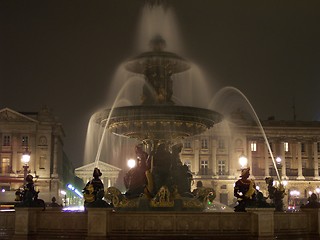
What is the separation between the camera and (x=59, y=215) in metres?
15.0

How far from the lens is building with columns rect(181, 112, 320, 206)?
93.4m

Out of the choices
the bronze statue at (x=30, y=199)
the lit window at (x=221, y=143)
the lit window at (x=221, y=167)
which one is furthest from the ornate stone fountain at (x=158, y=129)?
the lit window at (x=221, y=143)

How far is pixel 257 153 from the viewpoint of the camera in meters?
95.2

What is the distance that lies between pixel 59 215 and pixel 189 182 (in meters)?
6.21

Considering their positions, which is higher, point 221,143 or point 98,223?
point 221,143

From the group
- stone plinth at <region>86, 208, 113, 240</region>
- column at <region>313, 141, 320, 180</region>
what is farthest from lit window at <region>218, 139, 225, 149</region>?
stone plinth at <region>86, 208, 113, 240</region>

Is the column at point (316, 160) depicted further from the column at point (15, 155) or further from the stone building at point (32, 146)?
the column at point (15, 155)

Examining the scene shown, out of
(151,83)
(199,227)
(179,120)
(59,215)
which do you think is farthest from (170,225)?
(151,83)

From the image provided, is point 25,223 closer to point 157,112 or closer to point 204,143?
point 157,112

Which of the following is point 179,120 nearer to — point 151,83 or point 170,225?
point 151,83

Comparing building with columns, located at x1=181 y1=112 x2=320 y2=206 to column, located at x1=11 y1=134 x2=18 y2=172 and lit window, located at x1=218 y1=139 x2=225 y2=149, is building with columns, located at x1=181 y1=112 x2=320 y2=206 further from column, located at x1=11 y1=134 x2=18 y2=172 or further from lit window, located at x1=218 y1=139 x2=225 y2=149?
column, located at x1=11 y1=134 x2=18 y2=172

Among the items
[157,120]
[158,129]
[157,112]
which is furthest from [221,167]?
[157,112]

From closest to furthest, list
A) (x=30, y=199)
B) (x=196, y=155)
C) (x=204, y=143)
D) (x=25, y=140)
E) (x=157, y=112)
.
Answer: (x=30, y=199), (x=157, y=112), (x=25, y=140), (x=196, y=155), (x=204, y=143)

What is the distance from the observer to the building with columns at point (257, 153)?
9338cm
